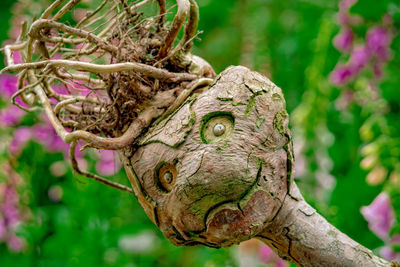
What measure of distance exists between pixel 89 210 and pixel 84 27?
1085mm

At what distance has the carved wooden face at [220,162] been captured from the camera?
1.41ft

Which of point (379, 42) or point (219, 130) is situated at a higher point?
point (219, 130)

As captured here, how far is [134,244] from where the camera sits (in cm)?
222

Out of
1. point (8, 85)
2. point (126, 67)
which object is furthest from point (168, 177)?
point (8, 85)

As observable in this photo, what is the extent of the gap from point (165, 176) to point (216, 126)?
3.4 inches

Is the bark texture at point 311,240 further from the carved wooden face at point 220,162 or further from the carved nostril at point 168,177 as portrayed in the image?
the carved nostril at point 168,177

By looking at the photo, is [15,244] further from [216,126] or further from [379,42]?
[379,42]

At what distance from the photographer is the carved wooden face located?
429 mm

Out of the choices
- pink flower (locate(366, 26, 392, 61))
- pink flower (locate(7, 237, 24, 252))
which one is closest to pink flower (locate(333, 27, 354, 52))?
pink flower (locate(366, 26, 392, 61))

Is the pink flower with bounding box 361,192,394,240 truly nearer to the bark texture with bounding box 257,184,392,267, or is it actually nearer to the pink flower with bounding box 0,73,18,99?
the bark texture with bounding box 257,184,392,267

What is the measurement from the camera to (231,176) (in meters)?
0.42

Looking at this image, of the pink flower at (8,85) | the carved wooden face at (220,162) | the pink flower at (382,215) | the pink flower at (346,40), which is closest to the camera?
the carved wooden face at (220,162)

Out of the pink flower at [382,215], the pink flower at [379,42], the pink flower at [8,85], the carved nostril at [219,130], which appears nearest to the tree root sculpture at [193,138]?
the carved nostril at [219,130]

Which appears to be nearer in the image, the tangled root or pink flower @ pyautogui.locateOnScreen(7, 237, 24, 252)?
the tangled root
